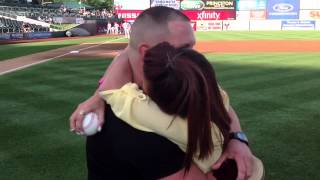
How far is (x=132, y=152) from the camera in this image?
185 centimetres

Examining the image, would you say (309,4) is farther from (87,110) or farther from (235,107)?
(87,110)

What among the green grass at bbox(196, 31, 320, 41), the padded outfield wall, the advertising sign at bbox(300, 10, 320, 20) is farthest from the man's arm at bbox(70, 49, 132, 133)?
the advertising sign at bbox(300, 10, 320, 20)

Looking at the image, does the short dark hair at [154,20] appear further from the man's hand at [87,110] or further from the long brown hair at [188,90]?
the man's hand at [87,110]

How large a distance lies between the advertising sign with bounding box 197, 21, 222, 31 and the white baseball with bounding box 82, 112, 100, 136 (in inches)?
2324

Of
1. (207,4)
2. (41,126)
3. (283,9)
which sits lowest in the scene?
(41,126)

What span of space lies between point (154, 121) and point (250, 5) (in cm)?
6328

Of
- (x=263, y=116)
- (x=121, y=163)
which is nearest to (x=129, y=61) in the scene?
(x=121, y=163)

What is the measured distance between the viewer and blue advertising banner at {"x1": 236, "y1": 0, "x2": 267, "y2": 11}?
63.1m

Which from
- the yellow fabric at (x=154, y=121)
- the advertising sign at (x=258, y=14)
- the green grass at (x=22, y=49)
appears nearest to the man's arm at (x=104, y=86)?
the yellow fabric at (x=154, y=121)

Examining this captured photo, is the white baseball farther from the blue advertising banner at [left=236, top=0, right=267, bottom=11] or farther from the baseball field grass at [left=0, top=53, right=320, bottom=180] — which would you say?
the blue advertising banner at [left=236, top=0, right=267, bottom=11]

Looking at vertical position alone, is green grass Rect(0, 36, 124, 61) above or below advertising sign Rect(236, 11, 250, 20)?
below

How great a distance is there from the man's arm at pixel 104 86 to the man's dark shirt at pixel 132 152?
67 mm

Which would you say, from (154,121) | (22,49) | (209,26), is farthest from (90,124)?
(209,26)

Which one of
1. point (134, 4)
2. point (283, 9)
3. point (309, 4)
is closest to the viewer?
point (134, 4)
